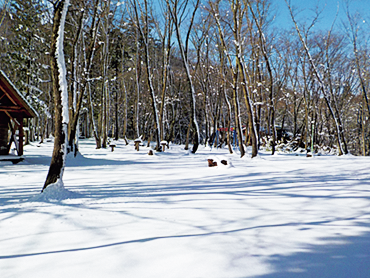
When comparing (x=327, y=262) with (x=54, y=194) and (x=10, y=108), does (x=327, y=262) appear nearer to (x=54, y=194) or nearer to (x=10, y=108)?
(x=54, y=194)

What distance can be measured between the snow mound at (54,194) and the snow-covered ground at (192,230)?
2 cm

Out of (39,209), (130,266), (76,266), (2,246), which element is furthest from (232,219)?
(39,209)

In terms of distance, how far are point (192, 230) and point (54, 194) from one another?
3411 mm

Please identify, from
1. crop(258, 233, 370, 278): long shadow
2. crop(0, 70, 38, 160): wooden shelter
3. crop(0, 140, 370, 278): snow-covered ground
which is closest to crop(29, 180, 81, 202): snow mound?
crop(0, 140, 370, 278): snow-covered ground

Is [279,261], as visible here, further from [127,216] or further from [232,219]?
[127,216]

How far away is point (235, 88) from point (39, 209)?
453 inches

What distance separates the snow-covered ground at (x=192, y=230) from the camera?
284cm

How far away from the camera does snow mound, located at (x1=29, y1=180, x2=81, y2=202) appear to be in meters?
5.74

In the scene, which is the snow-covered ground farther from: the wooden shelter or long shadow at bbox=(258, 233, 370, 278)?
the wooden shelter

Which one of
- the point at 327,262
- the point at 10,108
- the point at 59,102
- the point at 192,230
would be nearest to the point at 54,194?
the point at 59,102

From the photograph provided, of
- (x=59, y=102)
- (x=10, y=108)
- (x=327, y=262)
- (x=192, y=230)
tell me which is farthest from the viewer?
(x=10, y=108)

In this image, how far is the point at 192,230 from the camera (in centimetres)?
387

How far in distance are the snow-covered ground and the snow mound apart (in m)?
0.02

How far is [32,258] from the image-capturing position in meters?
3.12
